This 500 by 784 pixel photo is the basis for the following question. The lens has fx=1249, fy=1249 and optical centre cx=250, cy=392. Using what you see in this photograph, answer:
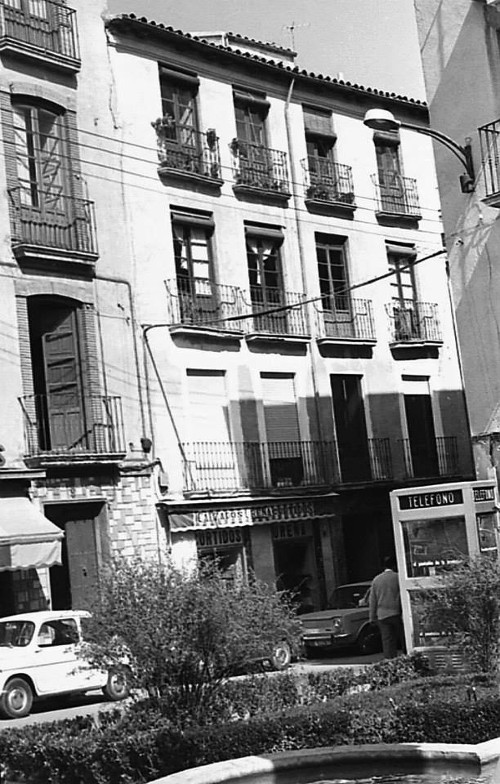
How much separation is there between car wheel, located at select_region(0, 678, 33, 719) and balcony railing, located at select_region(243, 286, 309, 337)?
14.1 m

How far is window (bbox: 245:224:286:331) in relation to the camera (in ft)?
109

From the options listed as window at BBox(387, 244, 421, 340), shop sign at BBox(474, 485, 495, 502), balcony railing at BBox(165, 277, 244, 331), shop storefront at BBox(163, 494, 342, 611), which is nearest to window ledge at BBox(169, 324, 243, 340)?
balcony railing at BBox(165, 277, 244, 331)

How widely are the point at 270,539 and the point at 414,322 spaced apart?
9282mm

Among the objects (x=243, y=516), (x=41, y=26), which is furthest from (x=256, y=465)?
(x=41, y=26)

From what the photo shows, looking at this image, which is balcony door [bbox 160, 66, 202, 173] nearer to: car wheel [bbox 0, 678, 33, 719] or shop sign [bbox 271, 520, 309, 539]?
shop sign [bbox 271, 520, 309, 539]

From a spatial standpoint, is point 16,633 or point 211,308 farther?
point 211,308

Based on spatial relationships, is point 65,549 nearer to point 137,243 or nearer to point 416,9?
point 137,243

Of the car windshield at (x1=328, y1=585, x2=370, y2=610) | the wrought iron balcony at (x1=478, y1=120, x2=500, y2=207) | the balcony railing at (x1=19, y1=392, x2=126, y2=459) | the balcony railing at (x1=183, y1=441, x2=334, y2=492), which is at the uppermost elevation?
the wrought iron balcony at (x1=478, y1=120, x2=500, y2=207)

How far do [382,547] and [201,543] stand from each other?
23.8ft

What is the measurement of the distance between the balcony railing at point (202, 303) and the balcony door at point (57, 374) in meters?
2.95

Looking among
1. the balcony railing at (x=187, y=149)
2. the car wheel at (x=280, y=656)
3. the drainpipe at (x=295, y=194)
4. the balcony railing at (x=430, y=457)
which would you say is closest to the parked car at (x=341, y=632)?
the car wheel at (x=280, y=656)

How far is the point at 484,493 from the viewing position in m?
18.8

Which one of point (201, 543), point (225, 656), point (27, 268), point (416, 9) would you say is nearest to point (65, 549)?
point (201, 543)

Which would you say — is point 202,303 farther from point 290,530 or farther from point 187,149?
point 290,530
